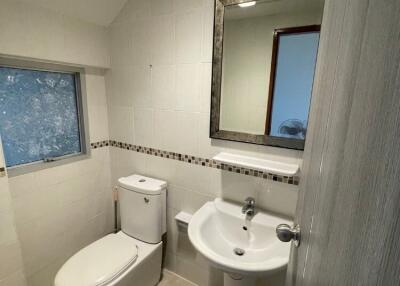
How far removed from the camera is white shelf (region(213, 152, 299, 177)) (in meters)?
1.14

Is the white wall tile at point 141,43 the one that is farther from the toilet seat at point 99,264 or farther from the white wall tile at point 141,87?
the toilet seat at point 99,264

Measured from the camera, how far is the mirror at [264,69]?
3.64 feet

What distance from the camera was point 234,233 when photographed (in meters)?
1.34

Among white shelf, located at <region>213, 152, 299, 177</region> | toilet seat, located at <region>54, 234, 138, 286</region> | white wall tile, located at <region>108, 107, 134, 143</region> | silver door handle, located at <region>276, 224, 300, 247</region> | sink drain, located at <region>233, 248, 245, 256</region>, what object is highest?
white wall tile, located at <region>108, 107, 134, 143</region>

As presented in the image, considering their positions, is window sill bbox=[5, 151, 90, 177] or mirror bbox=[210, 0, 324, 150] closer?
mirror bbox=[210, 0, 324, 150]

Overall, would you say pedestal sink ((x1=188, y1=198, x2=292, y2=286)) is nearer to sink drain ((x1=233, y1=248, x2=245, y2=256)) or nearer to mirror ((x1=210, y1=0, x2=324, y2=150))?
sink drain ((x1=233, y1=248, x2=245, y2=256))

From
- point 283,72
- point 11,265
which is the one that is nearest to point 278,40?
point 283,72

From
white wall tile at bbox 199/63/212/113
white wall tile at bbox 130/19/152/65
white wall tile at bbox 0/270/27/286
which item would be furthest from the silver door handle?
white wall tile at bbox 0/270/27/286

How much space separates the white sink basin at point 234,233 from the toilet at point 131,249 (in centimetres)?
45

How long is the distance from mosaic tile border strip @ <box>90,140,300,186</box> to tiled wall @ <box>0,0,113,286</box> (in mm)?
120

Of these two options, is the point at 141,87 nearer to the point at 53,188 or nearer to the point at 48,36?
the point at 48,36

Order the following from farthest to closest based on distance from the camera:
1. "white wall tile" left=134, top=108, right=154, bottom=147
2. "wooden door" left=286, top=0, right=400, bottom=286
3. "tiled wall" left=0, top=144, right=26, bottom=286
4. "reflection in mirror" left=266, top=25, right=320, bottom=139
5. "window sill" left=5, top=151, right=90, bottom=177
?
"white wall tile" left=134, top=108, right=154, bottom=147 → "window sill" left=5, top=151, right=90, bottom=177 → "tiled wall" left=0, top=144, right=26, bottom=286 → "reflection in mirror" left=266, top=25, right=320, bottom=139 → "wooden door" left=286, top=0, right=400, bottom=286

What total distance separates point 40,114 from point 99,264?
1085mm

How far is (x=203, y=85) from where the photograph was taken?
139 centimetres
